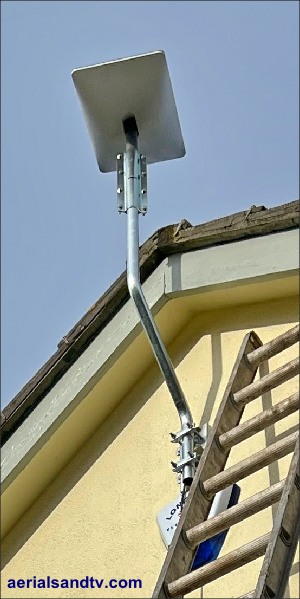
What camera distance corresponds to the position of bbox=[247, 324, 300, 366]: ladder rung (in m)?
4.75

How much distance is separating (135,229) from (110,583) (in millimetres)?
1302

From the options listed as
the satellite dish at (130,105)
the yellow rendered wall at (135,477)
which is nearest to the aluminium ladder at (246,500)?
the yellow rendered wall at (135,477)

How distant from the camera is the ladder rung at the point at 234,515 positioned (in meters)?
4.04

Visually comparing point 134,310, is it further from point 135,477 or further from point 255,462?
point 255,462

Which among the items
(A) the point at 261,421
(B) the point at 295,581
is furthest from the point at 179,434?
(B) the point at 295,581

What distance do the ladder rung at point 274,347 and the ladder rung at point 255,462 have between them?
0.53 metres

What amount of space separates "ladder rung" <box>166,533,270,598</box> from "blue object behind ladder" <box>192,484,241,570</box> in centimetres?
39

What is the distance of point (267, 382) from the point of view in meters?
4.63

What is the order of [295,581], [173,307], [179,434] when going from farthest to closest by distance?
[173,307], [179,434], [295,581]

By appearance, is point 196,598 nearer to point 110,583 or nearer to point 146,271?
point 110,583

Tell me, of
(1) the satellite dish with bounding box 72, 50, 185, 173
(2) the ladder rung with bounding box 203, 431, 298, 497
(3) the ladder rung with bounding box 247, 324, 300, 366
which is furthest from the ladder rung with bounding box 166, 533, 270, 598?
(1) the satellite dish with bounding box 72, 50, 185, 173

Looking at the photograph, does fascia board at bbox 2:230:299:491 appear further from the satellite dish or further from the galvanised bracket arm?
the satellite dish

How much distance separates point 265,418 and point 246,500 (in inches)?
16.5

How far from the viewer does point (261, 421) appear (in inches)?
176
